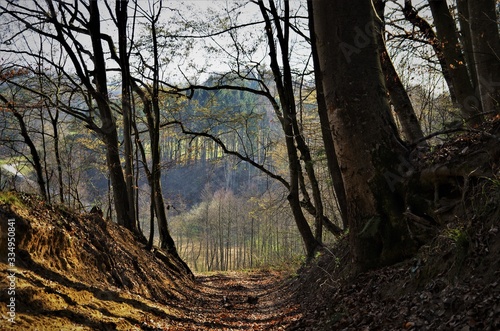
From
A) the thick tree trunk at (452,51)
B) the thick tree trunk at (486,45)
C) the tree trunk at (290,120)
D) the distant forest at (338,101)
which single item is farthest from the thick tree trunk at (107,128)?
the thick tree trunk at (486,45)

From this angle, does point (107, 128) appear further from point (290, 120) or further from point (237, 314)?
point (237, 314)

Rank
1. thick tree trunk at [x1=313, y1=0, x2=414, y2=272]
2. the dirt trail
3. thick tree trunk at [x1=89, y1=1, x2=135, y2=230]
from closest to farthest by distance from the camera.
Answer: the dirt trail, thick tree trunk at [x1=313, y1=0, x2=414, y2=272], thick tree trunk at [x1=89, y1=1, x2=135, y2=230]

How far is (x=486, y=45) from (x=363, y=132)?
10.9ft

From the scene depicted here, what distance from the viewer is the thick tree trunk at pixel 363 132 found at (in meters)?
5.35

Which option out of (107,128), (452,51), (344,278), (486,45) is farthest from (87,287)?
(452,51)

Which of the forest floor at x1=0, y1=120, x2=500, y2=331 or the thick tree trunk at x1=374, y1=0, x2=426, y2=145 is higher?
the thick tree trunk at x1=374, y1=0, x2=426, y2=145

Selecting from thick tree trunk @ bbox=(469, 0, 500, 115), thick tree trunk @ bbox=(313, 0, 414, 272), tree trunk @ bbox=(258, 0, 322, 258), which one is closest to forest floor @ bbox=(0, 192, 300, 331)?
thick tree trunk @ bbox=(313, 0, 414, 272)

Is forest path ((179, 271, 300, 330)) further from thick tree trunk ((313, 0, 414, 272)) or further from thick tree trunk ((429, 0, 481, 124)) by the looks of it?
thick tree trunk ((429, 0, 481, 124))

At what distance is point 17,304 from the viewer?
4242 mm

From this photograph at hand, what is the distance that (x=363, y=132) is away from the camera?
545cm

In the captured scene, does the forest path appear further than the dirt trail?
Yes

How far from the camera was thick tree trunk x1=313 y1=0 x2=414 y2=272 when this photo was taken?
211 inches

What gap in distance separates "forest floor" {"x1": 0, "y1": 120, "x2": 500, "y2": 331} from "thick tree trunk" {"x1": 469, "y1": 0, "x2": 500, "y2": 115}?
224cm

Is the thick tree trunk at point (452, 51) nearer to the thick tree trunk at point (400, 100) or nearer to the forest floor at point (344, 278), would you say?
the thick tree trunk at point (400, 100)
